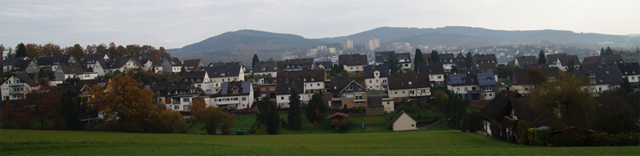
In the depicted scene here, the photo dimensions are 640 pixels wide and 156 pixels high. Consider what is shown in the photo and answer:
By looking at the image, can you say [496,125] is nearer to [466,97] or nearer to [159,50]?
[466,97]

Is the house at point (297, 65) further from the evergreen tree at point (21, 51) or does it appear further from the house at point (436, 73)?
the evergreen tree at point (21, 51)

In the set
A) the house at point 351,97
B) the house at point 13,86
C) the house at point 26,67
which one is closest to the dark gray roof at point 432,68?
the house at point 351,97

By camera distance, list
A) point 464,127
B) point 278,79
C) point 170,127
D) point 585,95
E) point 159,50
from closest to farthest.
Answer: point 585,95 < point 464,127 < point 170,127 < point 278,79 < point 159,50

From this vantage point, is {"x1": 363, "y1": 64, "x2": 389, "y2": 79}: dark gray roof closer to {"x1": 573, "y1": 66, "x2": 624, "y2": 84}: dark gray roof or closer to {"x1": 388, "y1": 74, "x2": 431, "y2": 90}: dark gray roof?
{"x1": 388, "y1": 74, "x2": 431, "y2": 90}: dark gray roof

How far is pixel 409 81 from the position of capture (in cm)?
5766

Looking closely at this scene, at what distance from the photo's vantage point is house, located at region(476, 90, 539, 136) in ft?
93.7

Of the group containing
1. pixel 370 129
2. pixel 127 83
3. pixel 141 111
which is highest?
pixel 127 83

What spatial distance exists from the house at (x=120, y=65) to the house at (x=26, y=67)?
11399 mm

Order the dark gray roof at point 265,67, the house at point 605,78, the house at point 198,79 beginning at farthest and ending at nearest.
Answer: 1. the dark gray roof at point 265,67
2. the house at point 198,79
3. the house at point 605,78

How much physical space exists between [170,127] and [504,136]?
101 ft

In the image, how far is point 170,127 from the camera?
39.6m

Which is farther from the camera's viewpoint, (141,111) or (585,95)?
(141,111)

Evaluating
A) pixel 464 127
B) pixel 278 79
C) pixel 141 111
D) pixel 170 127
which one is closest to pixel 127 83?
pixel 141 111

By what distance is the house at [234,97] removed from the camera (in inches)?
2242
